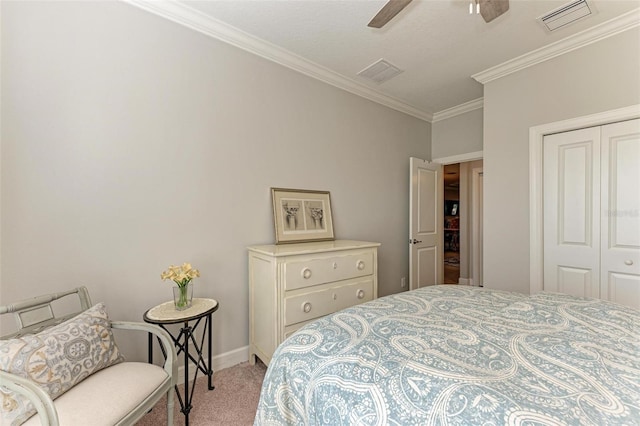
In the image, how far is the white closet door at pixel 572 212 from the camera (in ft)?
7.62

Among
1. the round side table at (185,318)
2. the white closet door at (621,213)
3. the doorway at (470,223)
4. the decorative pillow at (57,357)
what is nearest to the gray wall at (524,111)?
the white closet door at (621,213)

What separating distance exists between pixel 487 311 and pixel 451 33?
86.7 inches

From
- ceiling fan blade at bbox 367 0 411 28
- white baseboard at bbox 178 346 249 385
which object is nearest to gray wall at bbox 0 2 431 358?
white baseboard at bbox 178 346 249 385

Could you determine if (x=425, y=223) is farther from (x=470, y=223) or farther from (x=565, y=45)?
(x=565, y=45)

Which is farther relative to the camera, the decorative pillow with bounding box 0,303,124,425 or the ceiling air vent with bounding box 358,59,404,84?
the ceiling air vent with bounding box 358,59,404,84

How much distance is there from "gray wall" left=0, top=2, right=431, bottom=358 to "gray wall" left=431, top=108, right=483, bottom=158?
6.93 ft

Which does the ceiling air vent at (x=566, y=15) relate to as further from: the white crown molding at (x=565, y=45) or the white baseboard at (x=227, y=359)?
the white baseboard at (x=227, y=359)

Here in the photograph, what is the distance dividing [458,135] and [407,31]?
2.07 metres

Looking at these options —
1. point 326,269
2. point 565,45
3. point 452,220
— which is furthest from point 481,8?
point 452,220

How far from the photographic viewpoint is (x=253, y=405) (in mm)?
1764

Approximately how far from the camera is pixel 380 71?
2.83 metres

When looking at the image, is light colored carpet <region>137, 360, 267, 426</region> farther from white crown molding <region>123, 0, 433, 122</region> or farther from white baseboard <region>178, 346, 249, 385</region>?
white crown molding <region>123, 0, 433, 122</region>

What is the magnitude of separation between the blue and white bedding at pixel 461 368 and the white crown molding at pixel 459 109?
9.65 feet

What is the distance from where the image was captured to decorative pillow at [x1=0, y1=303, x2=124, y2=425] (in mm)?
1016
